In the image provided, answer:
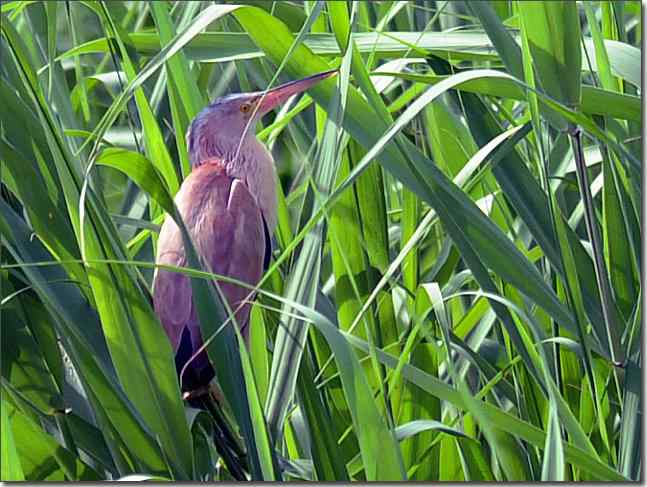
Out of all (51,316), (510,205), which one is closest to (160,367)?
(51,316)

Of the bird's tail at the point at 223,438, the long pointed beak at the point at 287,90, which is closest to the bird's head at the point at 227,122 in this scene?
the long pointed beak at the point at 287,90

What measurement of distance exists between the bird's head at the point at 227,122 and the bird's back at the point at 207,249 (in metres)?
0.02

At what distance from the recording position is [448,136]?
109 centimetres

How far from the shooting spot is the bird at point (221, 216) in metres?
0.97

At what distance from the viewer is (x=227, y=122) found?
42.4 inches

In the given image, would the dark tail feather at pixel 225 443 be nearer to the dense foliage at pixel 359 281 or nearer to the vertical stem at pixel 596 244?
the dense foliage at pixel 359 281

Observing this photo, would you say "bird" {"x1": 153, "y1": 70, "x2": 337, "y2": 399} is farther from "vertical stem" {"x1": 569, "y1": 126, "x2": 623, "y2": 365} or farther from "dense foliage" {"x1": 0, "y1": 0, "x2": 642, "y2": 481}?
"vertical stem" {"x1": 569, "y1": 126, "x2": 623, "y2": 365}

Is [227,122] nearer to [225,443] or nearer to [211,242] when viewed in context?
[211,242]

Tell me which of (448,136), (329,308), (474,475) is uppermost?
(448,136)

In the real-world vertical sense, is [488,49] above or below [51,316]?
above

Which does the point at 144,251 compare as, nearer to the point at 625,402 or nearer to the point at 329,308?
the point at 329,308

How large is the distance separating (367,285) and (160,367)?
244 mm

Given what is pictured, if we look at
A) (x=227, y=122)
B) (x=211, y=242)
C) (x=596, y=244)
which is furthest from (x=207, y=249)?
(x=596, y=244)

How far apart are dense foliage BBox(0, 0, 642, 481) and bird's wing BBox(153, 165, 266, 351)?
28 mm
